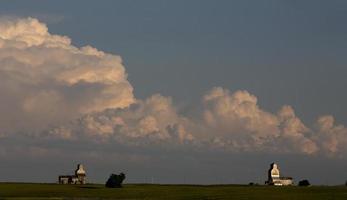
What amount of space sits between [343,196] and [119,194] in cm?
6103

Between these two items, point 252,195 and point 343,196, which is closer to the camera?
point 343,196

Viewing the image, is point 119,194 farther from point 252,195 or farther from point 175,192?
point 252,195

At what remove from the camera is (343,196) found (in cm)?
16538

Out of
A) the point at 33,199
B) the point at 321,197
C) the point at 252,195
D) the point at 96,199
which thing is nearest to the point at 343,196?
the point at 321,197

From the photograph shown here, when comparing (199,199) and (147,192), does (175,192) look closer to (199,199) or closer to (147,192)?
(147,192)

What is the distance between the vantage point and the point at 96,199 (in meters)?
168

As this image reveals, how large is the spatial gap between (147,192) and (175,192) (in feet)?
25.7

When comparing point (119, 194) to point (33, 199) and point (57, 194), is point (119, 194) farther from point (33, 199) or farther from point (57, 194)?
point (33, 199)

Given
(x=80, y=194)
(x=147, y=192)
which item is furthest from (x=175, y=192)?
(x=80, y=194)

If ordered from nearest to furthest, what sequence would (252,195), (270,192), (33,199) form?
(33,199) → (252,195) → (270,192)

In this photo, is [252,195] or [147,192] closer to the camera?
[252,195]

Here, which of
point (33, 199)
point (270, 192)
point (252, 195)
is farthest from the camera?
point (270, 192)

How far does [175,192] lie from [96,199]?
113ft

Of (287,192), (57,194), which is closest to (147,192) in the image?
(57,194)
